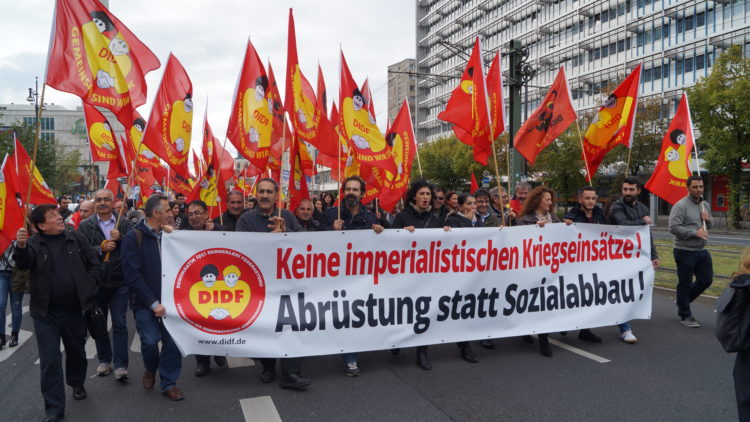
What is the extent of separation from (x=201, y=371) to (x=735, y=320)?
443 cm

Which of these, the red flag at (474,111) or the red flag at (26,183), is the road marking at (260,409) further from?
the red flag at (26,183)

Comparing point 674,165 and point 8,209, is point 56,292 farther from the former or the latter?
point 674,165

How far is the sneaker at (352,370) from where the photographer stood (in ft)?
16.8

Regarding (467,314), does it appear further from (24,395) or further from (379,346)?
(24,395)

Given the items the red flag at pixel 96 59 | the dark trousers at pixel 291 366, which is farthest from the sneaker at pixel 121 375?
the red flag at pixel 96 59

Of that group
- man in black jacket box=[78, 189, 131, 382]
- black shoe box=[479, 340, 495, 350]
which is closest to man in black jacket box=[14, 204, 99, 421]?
man in black jacket box=[78, 189, 131, 382]

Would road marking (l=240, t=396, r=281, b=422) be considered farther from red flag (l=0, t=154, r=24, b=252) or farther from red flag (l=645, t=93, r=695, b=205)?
red flag (l=645, t=93, r=695, b=205)

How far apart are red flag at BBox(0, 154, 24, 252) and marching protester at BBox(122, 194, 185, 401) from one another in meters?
2.12

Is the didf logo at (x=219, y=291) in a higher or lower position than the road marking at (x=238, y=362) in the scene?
higher

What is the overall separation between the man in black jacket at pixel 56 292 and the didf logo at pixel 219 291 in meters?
0.74

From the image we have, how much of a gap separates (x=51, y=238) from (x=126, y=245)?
56 centimetres

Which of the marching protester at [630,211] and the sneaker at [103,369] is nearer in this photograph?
the sneaker at [103,369]

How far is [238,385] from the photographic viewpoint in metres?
4.96

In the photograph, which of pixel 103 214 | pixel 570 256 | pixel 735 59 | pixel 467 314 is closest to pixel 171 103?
pixel 103 214
